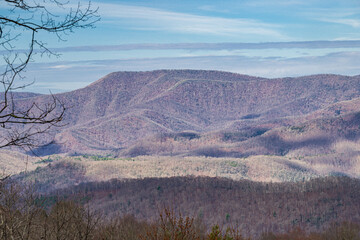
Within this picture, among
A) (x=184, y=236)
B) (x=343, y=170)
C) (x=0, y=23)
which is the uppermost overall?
(x=0, y=23)

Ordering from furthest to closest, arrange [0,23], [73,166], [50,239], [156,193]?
1. [73,166]
2. [156,193]
3. [50,239]
4. [0,23]

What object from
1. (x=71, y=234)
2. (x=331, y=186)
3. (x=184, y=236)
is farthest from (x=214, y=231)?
(x=331, y=186)

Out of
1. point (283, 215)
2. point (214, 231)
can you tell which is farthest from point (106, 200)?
point (214, 231)

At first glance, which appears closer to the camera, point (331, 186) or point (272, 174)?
point (331, 186)

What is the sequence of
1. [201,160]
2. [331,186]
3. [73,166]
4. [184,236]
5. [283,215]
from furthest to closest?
[201,160] < [73,166] < [331,186] < [283,215] < [184,236]

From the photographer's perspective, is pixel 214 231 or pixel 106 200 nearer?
pixel 214 231

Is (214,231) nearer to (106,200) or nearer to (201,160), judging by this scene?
(106,200)

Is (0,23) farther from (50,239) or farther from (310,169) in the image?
(310,169)

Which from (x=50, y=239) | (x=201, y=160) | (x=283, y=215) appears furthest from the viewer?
(x=201, y=160)

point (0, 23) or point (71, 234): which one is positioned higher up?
point (0, 23)
